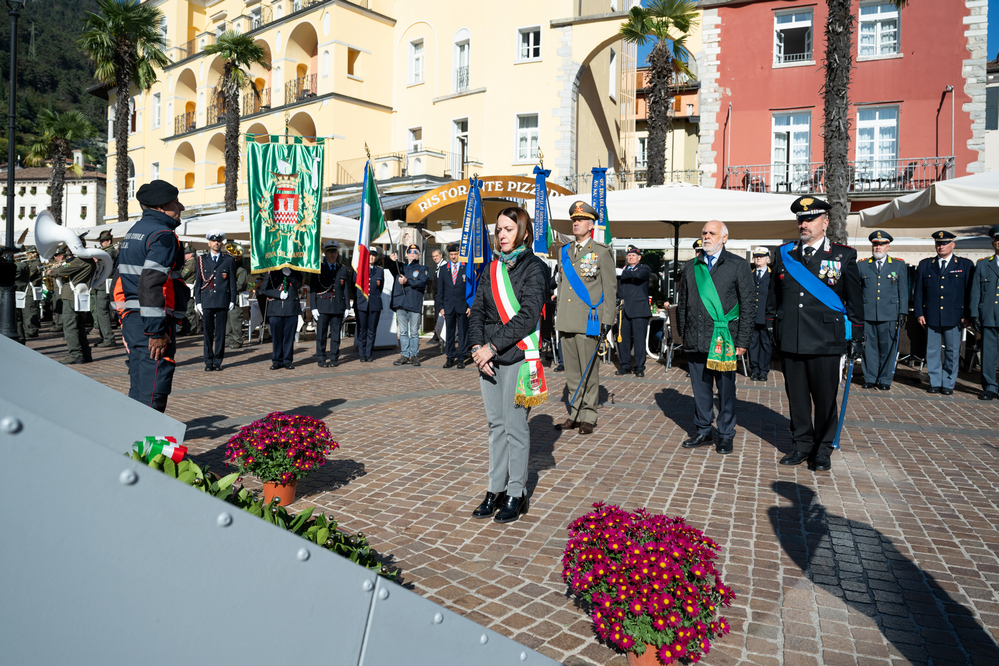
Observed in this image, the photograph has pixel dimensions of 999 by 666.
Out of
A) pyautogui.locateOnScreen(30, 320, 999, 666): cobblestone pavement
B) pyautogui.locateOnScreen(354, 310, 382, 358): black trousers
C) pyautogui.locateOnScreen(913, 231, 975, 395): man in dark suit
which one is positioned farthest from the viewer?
pyautogui.locateOnScreen(354, 310, 382, 358): black trousers

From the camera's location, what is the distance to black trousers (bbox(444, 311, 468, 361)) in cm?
1220

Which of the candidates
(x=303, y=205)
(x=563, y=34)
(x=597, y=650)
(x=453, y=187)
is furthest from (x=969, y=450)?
(x=563, y=34)

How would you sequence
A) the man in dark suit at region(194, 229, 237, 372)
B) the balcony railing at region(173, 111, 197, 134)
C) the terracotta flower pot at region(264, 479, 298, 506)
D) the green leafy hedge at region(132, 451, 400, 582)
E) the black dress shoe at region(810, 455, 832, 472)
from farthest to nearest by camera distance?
the balcony railing at region(173, 111, 197, 134), the man in dark suit at region(194, 229, 237, 372), the black dress shoe at region(810, 455, 832, 472), the terracotta flower pot at region(264, 479, 298, 506), the green leafy hedge at region(132, 451, 400, 582)

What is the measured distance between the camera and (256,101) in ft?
122


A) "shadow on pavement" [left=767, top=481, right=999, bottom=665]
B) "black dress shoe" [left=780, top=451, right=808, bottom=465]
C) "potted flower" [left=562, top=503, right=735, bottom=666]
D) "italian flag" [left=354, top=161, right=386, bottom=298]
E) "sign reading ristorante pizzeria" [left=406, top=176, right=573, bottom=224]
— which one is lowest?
"shadow on pavement" [left=767, top=481, right=999, bottom=665]

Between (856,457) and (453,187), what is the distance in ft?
25.8

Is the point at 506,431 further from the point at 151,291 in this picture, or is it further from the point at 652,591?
the point at 151,291

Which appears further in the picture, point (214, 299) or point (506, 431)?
point (214, 299)

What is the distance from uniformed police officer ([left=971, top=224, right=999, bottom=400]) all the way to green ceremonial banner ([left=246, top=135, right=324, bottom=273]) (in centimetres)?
Answer: 936

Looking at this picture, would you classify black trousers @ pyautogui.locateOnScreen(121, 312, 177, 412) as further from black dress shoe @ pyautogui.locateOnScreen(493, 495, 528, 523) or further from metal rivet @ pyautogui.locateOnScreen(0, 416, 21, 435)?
metal rivet @ pyautogui.locateOnScreen(0, 416, 21, 435)

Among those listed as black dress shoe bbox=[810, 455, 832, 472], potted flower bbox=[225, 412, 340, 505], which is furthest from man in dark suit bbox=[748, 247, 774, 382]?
potted flower bbox=[225, 412, 340, 505]

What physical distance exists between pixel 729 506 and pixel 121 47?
113 feet

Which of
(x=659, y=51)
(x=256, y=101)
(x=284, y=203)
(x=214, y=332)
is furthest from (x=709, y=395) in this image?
(x=256, y=101)

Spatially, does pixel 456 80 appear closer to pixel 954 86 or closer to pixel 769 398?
pixel 954 86
